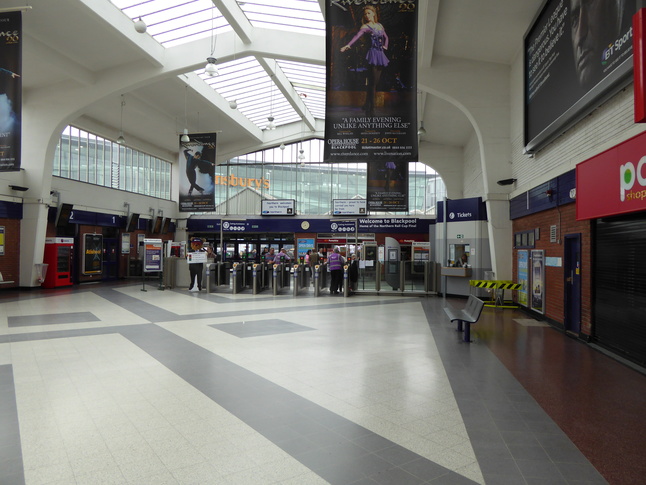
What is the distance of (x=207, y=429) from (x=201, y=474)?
0.69 metres

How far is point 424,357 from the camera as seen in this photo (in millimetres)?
5789

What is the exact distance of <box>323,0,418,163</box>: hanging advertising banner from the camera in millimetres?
6262

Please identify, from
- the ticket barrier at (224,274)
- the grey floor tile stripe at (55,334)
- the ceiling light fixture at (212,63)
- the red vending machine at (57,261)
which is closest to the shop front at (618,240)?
the grey floor tile stripe at (55,334)

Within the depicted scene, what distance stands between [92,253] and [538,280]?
1666 centimetres

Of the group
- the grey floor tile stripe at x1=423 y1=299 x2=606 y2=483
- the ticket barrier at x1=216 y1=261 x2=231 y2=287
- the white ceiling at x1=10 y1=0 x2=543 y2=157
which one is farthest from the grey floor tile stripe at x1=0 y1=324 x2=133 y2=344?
the ticket barrier at x1=216 y1=261 x2=231 y2=287

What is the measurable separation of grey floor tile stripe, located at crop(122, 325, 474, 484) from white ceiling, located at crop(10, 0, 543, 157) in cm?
849

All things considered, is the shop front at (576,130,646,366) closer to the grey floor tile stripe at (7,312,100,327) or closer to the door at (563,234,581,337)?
the door at (563,234,581,337)

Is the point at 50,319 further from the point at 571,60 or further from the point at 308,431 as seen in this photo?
the point at 571,60

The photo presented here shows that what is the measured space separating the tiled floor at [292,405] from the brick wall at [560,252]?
70 cm

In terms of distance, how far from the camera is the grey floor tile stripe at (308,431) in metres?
2.77

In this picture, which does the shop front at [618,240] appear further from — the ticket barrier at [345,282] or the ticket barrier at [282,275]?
the ticket barrier at [282,275]

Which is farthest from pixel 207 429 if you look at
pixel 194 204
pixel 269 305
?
pixel 194 204

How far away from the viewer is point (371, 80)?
6.35m

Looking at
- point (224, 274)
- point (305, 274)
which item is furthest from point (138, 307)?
point (305, 274)
